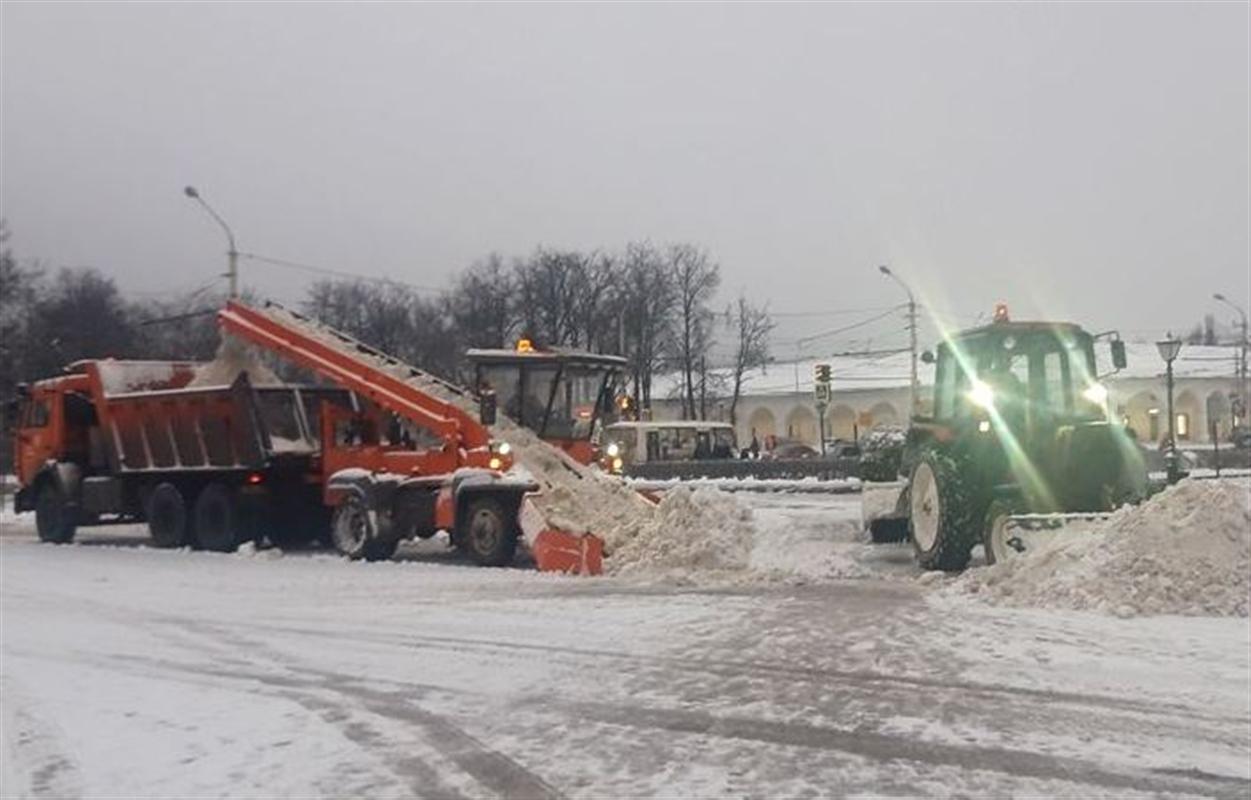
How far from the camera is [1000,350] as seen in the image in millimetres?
17344

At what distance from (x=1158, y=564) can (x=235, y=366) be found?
15731mm

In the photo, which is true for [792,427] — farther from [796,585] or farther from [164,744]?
[164,744]

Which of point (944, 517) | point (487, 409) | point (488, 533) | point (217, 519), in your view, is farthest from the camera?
point (217, 519)

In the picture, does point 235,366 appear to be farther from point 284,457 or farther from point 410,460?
point 410,460

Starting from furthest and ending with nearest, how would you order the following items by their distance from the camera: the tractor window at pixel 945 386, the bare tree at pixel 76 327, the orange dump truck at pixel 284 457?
the bare tree at pixel 76 327
the orange dump truck at pixel 284 457
the tractor window at pixel 945 386

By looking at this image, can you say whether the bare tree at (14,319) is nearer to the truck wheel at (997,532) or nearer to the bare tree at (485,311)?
the bare tree at (485,311)

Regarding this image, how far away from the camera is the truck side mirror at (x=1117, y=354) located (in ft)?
55.3

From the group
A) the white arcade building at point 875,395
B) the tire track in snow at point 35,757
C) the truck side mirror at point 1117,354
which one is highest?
the white arcade building at point 875,395

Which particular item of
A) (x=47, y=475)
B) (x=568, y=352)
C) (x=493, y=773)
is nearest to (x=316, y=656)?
(x=493, y=773)

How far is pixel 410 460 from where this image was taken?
20297 millimetres

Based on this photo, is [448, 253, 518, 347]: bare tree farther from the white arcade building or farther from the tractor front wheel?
the tractor front wheel

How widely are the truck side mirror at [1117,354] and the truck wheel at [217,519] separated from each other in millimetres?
13835

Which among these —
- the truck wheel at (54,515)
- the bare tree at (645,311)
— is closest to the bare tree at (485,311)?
the bare tree at (645,311)

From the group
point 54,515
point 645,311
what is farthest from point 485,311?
point 54,515
